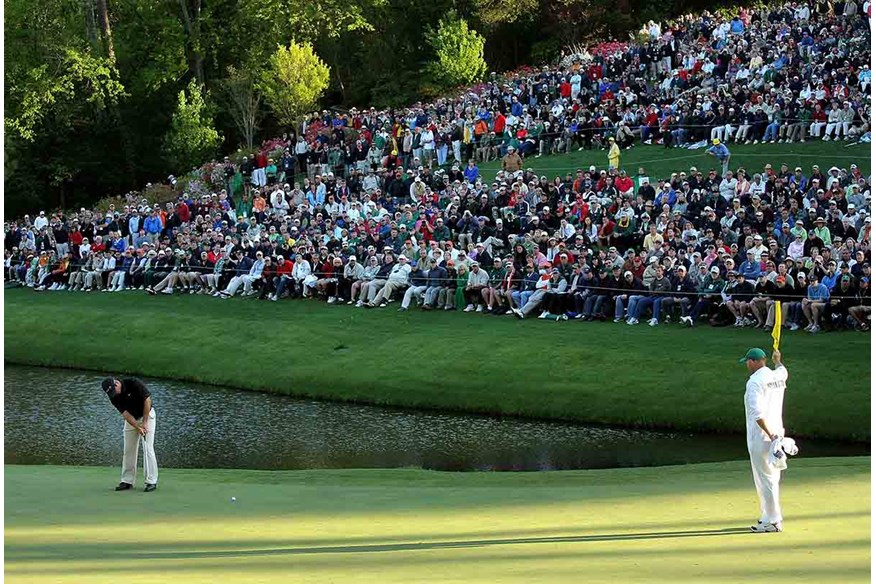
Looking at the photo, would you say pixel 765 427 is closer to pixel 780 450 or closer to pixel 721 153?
pixel 780 450

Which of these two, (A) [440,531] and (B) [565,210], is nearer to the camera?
(A) [440,531]

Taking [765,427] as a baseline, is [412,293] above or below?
above

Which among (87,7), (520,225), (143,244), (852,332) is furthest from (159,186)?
(852,332)

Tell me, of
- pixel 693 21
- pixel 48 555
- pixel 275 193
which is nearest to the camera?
pixel 48 555

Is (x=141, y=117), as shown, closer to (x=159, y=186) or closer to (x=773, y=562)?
(x=159, y=186)

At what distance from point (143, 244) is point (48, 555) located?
93.5 ft

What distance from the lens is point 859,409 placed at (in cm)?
2280

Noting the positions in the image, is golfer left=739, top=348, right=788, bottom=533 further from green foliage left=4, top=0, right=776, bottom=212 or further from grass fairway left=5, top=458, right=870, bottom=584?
green foliage left=4, top=0, right=776, bottom=212

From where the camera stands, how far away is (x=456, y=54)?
60.1 metres

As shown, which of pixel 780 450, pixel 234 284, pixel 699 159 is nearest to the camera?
pixel 780 450

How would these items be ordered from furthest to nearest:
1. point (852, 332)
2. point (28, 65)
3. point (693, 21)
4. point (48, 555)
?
1. point (28, 65)
2. point (693, 21)
3. point (852, 332)
4. point (48, 555)

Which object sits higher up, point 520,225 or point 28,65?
point 28,65

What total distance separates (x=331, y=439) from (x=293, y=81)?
35.9 m

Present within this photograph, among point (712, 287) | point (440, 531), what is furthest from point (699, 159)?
point (440, 531)
